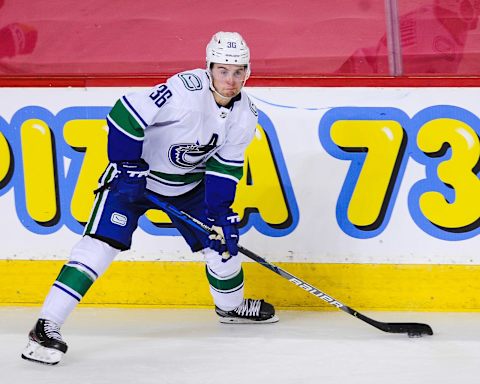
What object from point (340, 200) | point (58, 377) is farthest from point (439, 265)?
point (58, 377)

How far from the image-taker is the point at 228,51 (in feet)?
10.9

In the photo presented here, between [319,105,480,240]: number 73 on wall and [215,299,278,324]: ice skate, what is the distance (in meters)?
0.44

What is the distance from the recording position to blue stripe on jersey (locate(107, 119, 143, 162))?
3.29 meters

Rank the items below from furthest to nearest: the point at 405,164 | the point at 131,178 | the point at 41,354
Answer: the point at 405,164, the point at 131,178, the point at 41,354

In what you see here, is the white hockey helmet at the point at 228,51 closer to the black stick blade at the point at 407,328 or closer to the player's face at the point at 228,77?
the player's face at the point at 228,77

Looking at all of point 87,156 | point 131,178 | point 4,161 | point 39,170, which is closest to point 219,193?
point 131,178

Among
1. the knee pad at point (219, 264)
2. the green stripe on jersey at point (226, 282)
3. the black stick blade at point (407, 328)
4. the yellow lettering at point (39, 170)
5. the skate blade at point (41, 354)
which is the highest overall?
the yellow lettering at point (39, 170)

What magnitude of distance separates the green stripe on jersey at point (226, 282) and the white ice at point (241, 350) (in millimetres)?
139

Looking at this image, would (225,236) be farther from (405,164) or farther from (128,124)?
(405,164)

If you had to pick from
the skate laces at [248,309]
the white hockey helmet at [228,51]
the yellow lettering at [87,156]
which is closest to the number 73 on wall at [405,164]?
the skate laces at [248,309]

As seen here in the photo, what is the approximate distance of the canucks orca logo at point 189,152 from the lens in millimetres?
3486

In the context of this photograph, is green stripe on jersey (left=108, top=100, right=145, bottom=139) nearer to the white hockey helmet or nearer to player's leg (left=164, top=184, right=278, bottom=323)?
the white hockey helmet

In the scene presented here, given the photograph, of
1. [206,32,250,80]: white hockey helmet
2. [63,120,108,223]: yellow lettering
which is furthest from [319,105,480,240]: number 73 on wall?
[63,120,108,223]: yellow lettering

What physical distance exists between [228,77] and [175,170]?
1.36 ft
